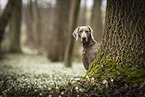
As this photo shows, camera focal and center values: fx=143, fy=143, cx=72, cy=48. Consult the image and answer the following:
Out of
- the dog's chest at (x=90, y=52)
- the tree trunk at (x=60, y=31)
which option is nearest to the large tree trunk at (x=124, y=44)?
the dog's chest at (x=90, y=52)

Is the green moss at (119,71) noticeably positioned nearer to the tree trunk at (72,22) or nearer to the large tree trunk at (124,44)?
the large tree trunk at (124,44)

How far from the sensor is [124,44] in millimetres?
4078

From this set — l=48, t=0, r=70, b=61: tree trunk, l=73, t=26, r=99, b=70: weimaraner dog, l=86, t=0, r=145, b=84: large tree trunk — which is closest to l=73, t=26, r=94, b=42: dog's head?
l=73, t=26, r=99, b=70: weimaraner dog

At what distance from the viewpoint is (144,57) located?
152 inches

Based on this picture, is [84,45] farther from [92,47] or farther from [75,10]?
[75,10]

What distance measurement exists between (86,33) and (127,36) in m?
1.29

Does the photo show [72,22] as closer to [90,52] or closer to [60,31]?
[90,52]

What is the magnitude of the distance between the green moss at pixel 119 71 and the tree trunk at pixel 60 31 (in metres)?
9.97

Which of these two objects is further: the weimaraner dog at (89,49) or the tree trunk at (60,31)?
the tree trunk at (60,31)

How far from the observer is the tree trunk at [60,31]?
1412 centimetres

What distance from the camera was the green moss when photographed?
3721 mm

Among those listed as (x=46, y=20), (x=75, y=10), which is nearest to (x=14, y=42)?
(x=75, y=10)

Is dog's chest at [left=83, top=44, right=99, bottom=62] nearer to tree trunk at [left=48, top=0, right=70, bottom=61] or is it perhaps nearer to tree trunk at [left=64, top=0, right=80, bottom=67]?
tree trunk at [left=64, top=0, right=80, bottom=67]

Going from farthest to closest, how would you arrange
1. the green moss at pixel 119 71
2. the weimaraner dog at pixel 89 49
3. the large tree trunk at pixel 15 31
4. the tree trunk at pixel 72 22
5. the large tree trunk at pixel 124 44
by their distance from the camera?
1. the large tree trunk at pixel 15 31
2. the tree trunk at pixel 72 22
3. the weimaraner dog at pixel 89 49
4. the large tree trunk at pixel 124 44
5. the green moss at pixel 119 71
